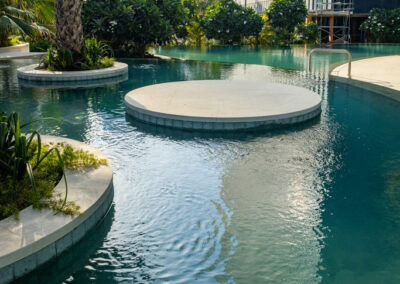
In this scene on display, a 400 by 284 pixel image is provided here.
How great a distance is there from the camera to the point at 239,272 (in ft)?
12.3

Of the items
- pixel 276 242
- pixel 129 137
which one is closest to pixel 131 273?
pixel 276 242

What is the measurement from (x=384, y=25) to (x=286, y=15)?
6.69m

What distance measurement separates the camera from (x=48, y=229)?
3850mm

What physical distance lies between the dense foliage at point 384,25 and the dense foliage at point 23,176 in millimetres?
30106

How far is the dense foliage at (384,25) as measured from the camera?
3009 centimetres

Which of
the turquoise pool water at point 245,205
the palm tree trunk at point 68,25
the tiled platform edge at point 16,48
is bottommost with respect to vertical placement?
the turquoise pool water at point 245,205

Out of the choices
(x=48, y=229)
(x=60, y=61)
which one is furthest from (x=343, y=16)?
(x=48, y=229)

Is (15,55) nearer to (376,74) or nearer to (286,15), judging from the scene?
(376,74)

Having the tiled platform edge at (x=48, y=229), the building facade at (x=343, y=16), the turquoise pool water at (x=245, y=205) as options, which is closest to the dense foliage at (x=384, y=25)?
the building facade at (x=343, y=16)

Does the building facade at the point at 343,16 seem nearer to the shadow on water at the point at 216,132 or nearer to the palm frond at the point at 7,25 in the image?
the palm frond at the point at 7,25

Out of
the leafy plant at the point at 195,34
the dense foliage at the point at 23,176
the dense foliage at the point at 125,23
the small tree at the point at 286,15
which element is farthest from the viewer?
the leafy plant at the point at 195,34

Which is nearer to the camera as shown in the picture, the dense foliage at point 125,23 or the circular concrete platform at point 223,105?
the circular concrete platform at point 223,105

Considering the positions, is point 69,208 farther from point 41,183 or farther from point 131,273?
point 131,273

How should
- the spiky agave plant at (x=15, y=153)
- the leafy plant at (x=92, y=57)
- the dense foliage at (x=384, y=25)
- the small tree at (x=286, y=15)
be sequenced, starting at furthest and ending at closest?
1. the small tree at (x=286, y=15)
2. the dense foliage at (x=384, y=25)
3. the leafy plant at (x=92, y=57)
4. the spiky agave plant at (x=15, y=153)
